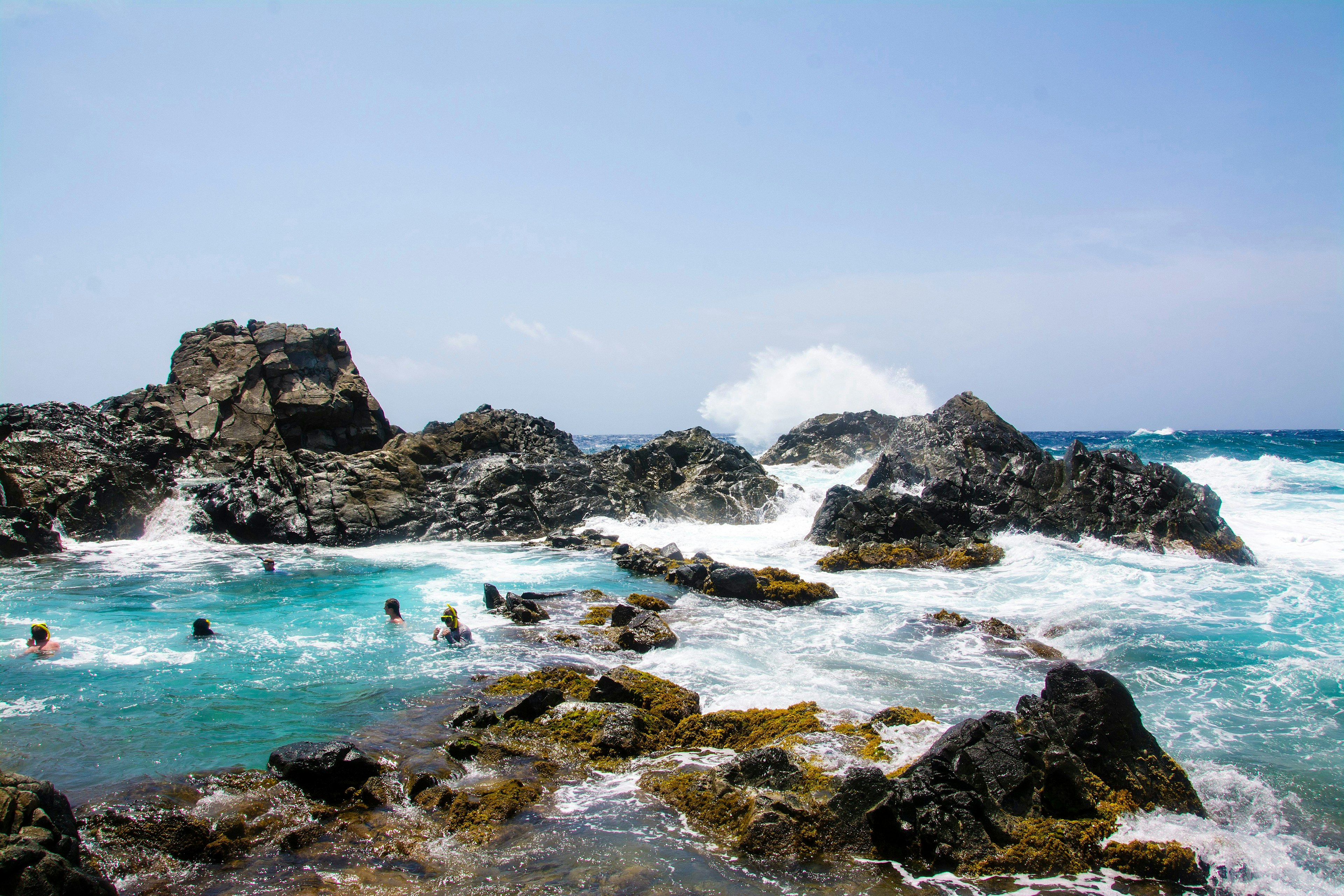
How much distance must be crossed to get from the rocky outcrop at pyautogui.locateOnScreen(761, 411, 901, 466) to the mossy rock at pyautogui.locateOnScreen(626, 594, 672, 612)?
32.0 metres

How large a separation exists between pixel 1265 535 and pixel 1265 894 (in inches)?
911

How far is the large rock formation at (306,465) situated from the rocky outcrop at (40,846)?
23258mm

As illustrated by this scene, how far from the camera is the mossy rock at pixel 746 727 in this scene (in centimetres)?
952

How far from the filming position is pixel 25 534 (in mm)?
23578

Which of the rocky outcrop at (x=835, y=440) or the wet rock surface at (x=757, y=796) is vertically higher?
the rocky outcrop at (x=835, y=440)

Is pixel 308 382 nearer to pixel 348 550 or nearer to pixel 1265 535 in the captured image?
pixel 348 550

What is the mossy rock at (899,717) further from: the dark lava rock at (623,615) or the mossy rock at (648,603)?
the mossy rock at (648,603)

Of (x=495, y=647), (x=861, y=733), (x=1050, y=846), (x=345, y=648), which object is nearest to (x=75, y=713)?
(x=345, y=648)

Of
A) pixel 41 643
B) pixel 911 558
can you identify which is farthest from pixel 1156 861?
pixel 41 643

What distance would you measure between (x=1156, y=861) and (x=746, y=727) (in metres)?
4.75

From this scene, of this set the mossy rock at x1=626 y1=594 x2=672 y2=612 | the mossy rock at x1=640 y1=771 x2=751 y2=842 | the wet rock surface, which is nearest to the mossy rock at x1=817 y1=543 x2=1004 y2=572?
the mossy rock at x1=626 y1=594 x2=672 y2=612

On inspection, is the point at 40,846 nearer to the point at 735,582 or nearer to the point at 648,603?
the point at 648,603

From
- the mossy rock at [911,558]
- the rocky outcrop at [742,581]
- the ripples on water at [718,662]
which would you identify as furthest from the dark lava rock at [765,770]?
the mossy rock at [911,558]

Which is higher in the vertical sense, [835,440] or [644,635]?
[835,440]
